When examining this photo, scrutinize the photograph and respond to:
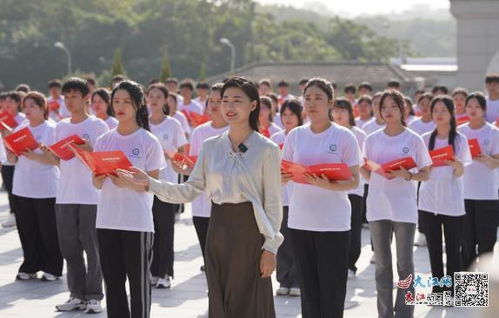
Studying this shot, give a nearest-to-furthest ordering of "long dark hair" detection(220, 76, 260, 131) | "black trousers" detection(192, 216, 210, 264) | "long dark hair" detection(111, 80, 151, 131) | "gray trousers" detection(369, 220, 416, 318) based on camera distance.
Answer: "long dark hair" detection(220, 76, 260, 131) → "long dark hair" detection(111, 80, 151, 131) → "gray trousers" detection(369, 220, 416, 318) → "black trousers" detection(192, 216, 210, 264)

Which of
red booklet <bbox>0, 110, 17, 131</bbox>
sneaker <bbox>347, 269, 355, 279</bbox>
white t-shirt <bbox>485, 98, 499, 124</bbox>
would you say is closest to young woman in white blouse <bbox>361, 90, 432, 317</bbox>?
sneaker <bbox>347, 269, 355, 279</bbox>

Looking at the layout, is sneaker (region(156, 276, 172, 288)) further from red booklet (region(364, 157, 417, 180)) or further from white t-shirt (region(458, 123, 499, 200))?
white t-shirt (region(458, 123, 499, 200))

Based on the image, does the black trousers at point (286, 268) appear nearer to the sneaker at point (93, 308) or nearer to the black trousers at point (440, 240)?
the black trousers at point (440, 240)

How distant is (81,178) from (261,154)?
324cm

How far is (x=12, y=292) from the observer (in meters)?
9.54

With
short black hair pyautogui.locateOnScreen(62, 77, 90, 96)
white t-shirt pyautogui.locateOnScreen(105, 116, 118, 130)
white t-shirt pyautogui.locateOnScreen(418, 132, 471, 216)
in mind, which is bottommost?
white t-shirt pyautogui.locateOnScreen(418, 132, 471, 216)

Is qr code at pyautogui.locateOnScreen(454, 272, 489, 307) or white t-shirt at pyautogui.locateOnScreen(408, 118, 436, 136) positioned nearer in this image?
qr code at pyautogui.locateOnScreen(454, 272, 489, 307)

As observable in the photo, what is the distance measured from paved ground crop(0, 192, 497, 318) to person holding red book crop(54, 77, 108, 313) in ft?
0.77

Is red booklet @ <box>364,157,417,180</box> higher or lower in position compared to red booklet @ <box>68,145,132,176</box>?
lower

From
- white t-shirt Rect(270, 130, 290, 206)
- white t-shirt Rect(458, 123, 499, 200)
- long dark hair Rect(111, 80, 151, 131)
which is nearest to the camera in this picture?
long dark hair Rect(111, 80, 151, 131)

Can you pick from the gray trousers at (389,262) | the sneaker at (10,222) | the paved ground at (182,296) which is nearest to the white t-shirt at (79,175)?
the paved ground at (182,296)

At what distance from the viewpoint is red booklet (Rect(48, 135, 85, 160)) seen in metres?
8.38

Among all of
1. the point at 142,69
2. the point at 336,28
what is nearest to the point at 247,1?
the point at 336,28

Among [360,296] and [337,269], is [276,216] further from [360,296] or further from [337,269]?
[360,296]
